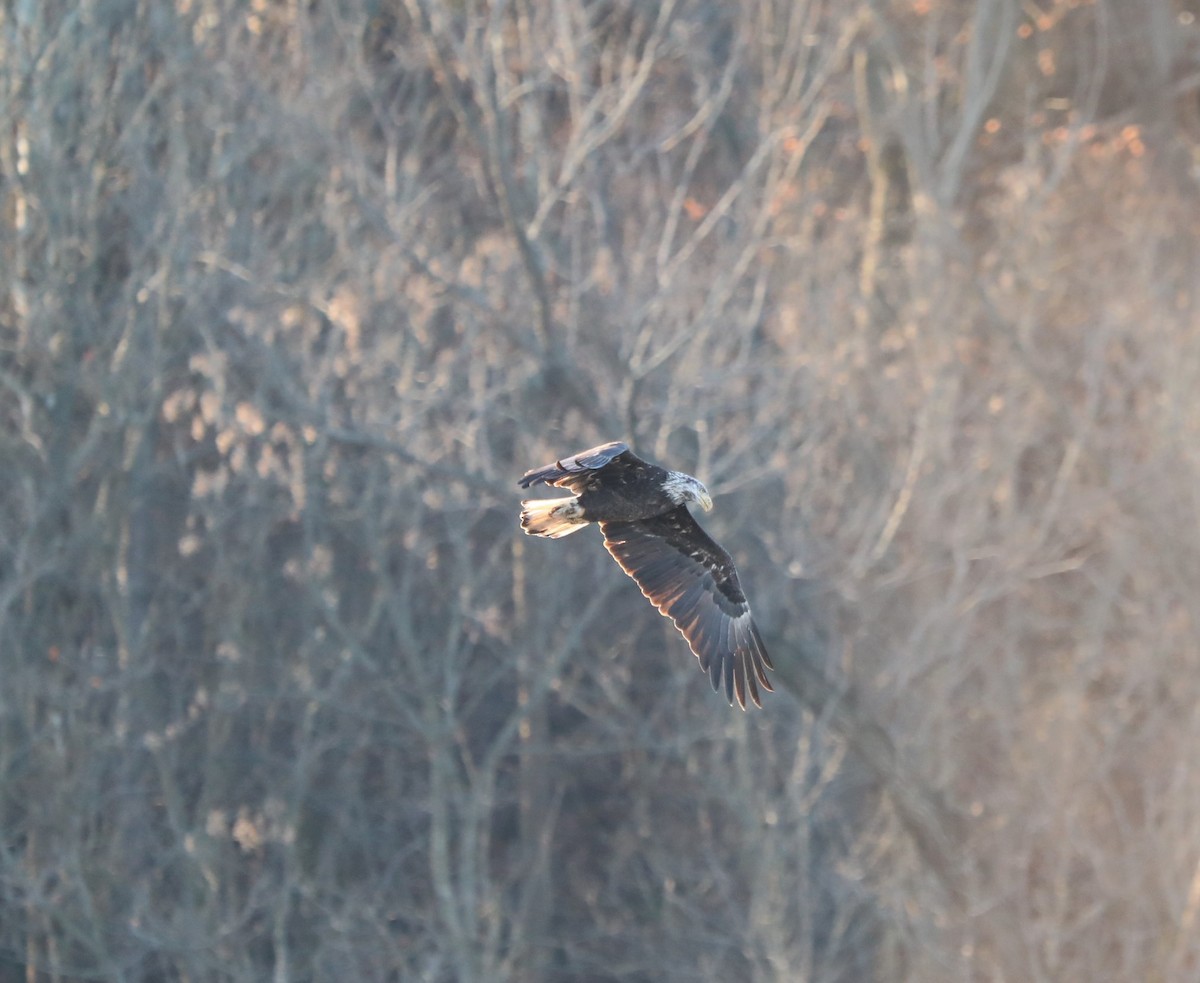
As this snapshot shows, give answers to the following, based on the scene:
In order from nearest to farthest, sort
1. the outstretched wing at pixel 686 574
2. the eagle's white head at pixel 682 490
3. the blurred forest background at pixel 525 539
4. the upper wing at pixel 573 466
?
1. the upper wing at pixel 573 466
2. the eagle's white head at pixel 682 490
3. the outstretched wing at pixel 686 574
4. the blurred forest background at pixel 525 539

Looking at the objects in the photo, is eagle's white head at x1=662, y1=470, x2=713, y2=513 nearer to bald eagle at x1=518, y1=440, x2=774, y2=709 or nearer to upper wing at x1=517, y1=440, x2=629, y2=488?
bald eagle at x1=518, y1=440, x2=774, y2=709

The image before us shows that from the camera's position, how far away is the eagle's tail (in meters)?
7.74

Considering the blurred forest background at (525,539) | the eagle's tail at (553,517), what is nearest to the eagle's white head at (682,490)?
the eagle's tail at (553,517)

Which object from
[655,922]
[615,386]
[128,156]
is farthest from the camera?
[655,922]

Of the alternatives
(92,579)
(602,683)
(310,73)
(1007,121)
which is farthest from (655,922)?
(1007,121)

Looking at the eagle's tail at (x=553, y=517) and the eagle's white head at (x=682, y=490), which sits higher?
the eagle's white head at (x=682, y=490)

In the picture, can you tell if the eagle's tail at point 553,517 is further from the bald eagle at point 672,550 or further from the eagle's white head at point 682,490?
the eagle's white head at point 682,490

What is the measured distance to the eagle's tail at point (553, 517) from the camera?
7738 mm

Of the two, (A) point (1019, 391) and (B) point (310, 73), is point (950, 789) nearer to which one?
(A) point (1019, 391)

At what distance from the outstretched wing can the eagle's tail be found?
473 mm

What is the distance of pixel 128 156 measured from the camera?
1352 cm

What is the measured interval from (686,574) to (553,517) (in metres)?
0.90

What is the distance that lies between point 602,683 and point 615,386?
2.44 meters

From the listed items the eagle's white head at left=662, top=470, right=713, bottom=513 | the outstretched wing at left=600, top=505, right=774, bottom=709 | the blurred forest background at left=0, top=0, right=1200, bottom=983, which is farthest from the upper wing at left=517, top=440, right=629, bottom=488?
the blurred forest background at left=0, top=0, right=1200, bottom=983
